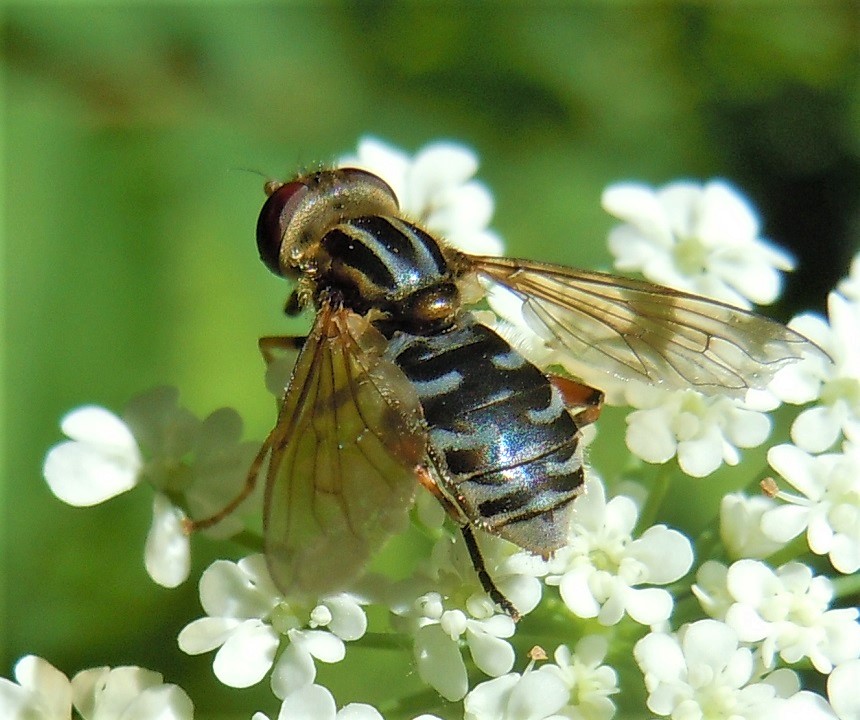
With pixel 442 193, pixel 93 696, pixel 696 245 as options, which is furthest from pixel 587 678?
pixel 442 193

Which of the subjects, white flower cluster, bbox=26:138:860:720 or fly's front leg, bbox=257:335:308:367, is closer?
white flower cluster, bbox=26:138:860:720

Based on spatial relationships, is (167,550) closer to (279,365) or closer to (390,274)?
(279,365)

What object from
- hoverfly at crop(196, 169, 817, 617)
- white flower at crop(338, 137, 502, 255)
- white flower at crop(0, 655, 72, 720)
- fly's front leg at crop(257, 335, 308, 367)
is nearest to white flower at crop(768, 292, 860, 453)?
hoverfly at crop(196, 169, 817, 617)

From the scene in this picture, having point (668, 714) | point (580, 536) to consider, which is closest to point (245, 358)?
point (580, 536)

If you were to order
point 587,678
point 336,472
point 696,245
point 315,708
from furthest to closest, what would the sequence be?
point 696,245 → point 587,678 → point 315,708 → point 336,472

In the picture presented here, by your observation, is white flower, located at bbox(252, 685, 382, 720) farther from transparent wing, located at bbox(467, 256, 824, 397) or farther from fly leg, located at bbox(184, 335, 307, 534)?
transparent wing, located at bbox(467, 256, 824, 397)

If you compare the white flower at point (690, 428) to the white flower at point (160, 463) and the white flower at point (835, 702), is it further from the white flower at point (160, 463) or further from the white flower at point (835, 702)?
the white flower at point (160, 463)

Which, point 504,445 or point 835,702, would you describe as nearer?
point 504,445

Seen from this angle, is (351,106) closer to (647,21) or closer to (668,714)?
(647,21)
